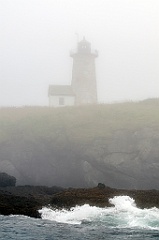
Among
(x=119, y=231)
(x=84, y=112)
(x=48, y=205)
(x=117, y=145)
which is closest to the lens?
(x=119, y=231)

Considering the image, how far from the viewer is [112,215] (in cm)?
2564

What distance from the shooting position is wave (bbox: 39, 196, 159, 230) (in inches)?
929

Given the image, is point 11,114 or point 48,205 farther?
point 11,114

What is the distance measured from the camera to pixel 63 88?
84812 millimetres

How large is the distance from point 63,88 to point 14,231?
6506cm

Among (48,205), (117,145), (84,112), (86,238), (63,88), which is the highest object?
(63,88)

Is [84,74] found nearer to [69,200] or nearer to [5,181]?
[5,181]

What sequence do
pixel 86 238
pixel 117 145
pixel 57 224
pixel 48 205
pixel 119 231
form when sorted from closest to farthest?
pixel 86 238
pixel 119 231
pixel 57 224
pixel 48 205
pixel 117 145

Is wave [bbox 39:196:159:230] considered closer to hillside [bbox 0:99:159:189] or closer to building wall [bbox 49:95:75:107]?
hillside [bbox 0:99:159:189]

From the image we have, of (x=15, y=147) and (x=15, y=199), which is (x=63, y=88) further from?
(x=15, y=199)

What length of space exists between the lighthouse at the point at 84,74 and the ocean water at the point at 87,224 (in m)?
56.8

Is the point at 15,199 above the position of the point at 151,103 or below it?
below

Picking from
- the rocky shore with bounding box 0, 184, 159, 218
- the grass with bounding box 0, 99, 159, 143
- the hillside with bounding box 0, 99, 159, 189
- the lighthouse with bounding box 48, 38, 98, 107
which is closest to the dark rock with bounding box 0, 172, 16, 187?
the hillside with bounding box 0, 99, 159, 189

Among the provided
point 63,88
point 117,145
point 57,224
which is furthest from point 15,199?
point 63,88
